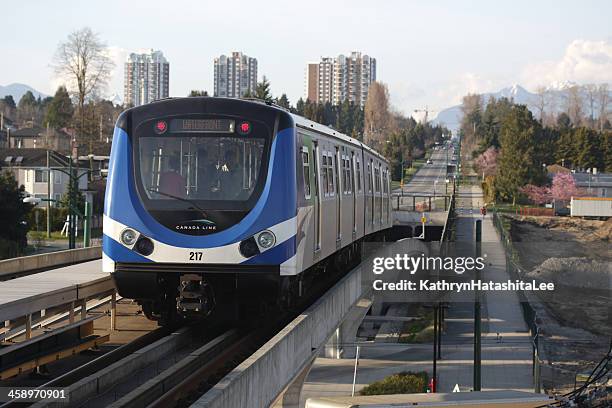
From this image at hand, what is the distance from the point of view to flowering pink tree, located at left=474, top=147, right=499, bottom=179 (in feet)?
381

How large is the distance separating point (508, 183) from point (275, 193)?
265ft

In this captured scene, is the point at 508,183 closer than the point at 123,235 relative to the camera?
No

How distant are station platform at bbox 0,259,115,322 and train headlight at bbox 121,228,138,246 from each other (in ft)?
4.10

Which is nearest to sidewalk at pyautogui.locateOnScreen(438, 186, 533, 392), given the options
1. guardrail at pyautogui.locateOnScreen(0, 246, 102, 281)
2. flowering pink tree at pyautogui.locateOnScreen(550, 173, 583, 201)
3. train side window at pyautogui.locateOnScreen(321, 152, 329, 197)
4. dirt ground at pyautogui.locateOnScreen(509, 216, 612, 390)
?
dirt ground at pyautogui.locateOnScreen(509, 216, 612, 390)

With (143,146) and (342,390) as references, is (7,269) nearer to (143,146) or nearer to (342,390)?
(143,146)

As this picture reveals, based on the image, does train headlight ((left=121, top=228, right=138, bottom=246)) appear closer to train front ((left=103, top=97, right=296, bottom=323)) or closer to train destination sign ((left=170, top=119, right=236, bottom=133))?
train front ((left=103, top=97, right=296, bottom=323))

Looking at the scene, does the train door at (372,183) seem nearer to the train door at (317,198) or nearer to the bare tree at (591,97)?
the train door at (317,198)

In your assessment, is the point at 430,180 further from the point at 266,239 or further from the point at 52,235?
the point at 266,239

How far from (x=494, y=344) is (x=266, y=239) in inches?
1071

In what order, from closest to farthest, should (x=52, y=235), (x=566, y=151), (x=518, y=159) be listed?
(x=52, y=235)
(x=518, y=159)
(x=566, y=151)

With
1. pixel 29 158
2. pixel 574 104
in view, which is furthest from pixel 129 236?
pixel 574 104

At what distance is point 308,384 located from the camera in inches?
1377

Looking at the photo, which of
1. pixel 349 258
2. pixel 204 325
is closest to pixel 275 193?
pixel 204 325

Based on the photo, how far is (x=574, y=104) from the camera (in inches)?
7279
